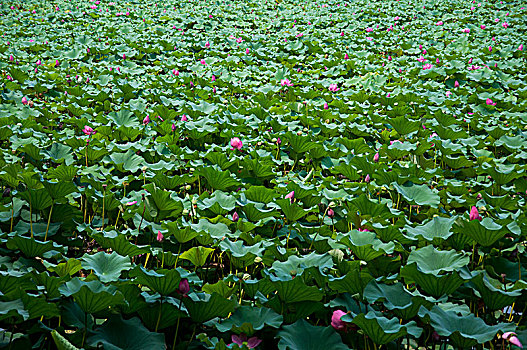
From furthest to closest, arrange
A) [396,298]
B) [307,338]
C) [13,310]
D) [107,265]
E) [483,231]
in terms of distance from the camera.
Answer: [483,231]
[107,265]
[396,298]
[307,338]
[13,310]

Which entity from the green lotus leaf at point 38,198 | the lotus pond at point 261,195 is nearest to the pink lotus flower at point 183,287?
the lotus pond at point 261,195

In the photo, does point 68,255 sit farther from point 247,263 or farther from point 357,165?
point 357,165

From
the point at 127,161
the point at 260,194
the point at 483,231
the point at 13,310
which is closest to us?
the point at 13,310

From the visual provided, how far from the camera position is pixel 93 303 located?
1.25 meters

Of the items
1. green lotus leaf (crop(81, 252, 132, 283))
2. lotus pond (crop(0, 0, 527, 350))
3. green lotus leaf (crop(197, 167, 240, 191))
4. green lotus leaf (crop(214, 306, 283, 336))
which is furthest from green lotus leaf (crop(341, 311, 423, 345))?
green lotus leaf (crop(197, 167, 240, 191))

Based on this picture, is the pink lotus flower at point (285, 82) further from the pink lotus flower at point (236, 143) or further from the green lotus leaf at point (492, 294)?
the green lotus leaf at point (492, 294)

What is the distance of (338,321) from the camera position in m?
1.33

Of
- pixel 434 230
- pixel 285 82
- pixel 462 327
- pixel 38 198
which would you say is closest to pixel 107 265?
pixel 38 198

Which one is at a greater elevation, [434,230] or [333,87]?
[434,230]

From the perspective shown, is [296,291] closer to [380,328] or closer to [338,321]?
[338,321]

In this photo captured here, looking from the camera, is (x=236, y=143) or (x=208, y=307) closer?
(x=208, y=307)

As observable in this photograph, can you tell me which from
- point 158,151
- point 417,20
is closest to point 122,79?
point 158,151

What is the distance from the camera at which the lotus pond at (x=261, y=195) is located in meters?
1.34

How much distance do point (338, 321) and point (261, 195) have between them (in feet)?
2.89
